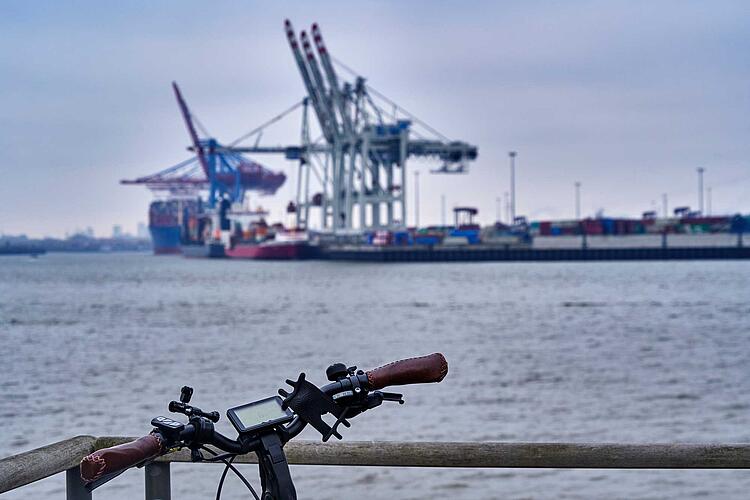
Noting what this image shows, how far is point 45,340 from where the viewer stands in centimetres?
3566

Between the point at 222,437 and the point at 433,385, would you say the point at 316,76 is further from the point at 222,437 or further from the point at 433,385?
the point at 222,437

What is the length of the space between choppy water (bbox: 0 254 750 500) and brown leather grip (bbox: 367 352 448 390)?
343 inches

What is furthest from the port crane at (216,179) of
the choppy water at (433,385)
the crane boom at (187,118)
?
the choppy water at (433,385)

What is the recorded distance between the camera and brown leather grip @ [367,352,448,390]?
8.41 ft

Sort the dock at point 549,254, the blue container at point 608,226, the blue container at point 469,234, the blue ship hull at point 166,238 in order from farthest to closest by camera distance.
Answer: the blue ship hull at point 166,238, the blue container at point 469,234, the blue container at point 608,226, the dock at point 549,254

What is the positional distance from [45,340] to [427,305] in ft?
63.4

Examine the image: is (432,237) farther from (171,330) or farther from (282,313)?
(171,330)

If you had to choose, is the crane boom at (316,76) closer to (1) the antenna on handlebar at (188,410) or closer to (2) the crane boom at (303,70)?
(2) the crane boom at (303,70)

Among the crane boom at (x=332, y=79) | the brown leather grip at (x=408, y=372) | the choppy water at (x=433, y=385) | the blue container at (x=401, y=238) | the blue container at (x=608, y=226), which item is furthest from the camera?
the blue container at (x=608, y=226)

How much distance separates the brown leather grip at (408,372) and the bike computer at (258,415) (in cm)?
22

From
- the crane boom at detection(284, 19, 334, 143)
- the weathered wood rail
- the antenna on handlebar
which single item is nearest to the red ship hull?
the crane boom at detection(284, 19, 334, 143)

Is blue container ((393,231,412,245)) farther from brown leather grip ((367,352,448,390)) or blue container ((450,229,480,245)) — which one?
brown leather grip ((367,352,448,390))

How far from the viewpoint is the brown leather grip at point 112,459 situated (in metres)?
2.16

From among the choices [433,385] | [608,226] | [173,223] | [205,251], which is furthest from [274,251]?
[433,385]
